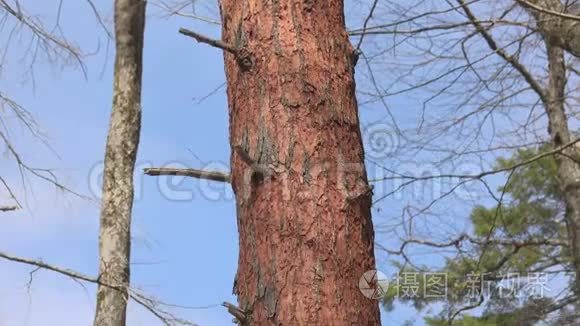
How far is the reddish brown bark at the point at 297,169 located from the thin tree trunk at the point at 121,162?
6.37ft

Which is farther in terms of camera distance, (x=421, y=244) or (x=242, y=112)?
(x=421, y=244)

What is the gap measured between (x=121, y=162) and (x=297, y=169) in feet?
9.00

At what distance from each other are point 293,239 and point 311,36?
1.92 feet

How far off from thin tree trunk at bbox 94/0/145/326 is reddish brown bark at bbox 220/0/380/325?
1.94 m

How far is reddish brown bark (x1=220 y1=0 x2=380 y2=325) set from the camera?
6.04ft

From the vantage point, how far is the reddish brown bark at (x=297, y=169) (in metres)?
1.84

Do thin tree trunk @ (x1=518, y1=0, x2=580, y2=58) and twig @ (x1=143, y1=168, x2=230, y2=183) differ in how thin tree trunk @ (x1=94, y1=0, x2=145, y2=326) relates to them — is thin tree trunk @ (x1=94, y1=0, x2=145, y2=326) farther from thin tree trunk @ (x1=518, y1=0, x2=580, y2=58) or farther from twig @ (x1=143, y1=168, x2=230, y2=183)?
thin tree trunk @ (x1=518, y1=0, x2=580, y2=58)

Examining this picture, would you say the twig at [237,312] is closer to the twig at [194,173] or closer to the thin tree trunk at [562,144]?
the twig at [194,173]

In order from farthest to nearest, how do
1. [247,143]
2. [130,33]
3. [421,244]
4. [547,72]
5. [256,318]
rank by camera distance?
1. [547,72]
2. [421,244]
3. [130,33]
4. [247,143]
5. [256,318]

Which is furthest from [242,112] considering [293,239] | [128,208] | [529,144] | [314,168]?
[529,144]

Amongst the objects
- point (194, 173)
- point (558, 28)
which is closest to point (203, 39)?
point (194, 173)

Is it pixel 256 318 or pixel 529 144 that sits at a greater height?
pixel 529 144

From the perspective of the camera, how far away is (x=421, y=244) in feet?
18.5

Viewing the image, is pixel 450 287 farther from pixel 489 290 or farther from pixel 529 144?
pixel 529 144
